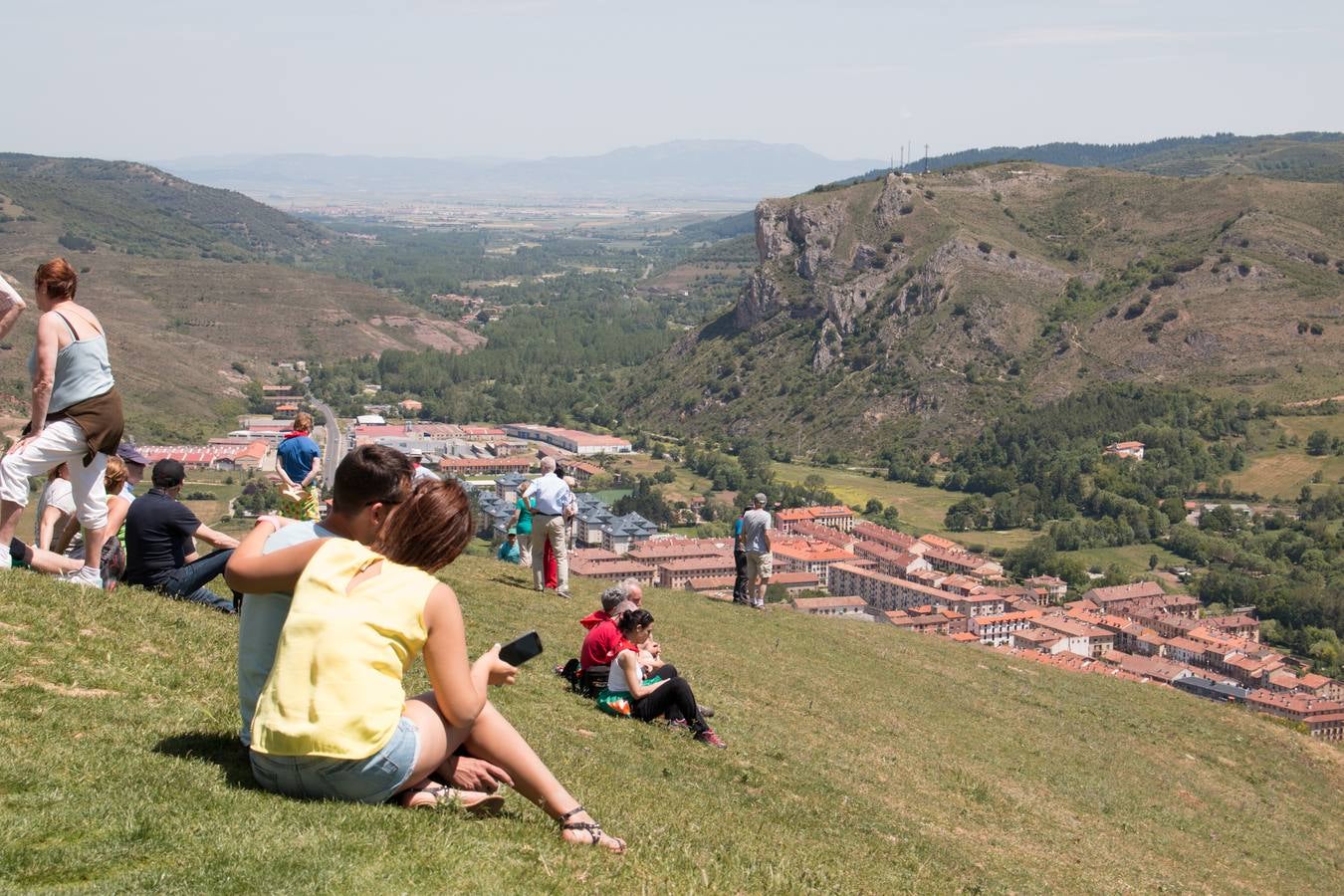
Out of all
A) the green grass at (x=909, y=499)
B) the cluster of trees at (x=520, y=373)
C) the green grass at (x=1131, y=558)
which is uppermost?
the cluster of trees at (x=520, y=373)

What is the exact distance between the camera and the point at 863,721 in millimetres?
15078

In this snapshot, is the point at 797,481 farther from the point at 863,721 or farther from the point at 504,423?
the point at 863,721

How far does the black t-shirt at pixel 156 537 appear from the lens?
11.3 metres

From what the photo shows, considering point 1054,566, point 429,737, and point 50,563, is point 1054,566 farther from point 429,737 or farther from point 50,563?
point 429,737

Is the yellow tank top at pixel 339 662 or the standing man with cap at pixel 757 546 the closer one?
the yellow tank top at pixel 339 662

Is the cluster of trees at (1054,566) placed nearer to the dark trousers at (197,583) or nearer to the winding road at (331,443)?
the winding road at (331,443)

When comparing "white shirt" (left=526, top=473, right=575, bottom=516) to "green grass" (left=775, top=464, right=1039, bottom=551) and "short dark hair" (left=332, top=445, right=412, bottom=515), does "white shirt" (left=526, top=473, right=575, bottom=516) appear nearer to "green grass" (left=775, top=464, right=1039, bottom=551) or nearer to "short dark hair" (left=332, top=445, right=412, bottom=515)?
"short dark hair" (left=332, top=445, right=412, bottom=515)

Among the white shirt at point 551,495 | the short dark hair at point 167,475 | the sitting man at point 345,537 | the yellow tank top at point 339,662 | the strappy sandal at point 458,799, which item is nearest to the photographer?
the yellow tank top at point 339,662

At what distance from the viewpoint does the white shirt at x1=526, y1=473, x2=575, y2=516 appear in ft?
55.7

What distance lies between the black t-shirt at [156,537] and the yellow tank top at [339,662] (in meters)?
5.58

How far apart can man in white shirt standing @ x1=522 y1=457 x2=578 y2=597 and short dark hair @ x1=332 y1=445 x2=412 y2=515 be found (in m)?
9.85

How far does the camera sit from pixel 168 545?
1148cm

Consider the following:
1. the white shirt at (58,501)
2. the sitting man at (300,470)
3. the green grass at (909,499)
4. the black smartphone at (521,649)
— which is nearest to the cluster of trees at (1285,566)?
the green grass at (909,499)

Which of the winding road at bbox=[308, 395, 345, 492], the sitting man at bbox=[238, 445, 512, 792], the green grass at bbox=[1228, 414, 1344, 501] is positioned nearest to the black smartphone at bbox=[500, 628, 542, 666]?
the sitting man at bbox=[238, 445, 512, 792]
